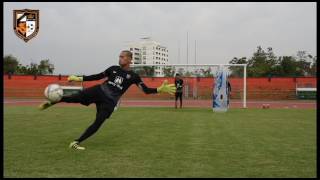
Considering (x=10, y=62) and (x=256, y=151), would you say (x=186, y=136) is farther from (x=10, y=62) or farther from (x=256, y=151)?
(x=10, y=62)

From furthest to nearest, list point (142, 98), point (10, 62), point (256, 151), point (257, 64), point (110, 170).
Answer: point (10, 62)
point (257, 64)
point (142, 98)
point (256, 151)
point (110, 170)

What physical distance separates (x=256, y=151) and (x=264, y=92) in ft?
113

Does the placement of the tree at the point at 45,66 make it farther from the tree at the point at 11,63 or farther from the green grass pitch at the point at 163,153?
the green grass pitch at the point at 163,153

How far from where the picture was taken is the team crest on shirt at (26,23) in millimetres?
21938

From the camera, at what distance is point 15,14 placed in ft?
70.7

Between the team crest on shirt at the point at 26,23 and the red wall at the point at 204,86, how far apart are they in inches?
609

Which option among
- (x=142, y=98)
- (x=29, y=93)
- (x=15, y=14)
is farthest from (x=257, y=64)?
(x=15, y=14)

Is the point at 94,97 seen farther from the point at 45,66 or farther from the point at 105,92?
the point at 45,66

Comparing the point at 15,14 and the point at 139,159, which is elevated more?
the point at 15,14

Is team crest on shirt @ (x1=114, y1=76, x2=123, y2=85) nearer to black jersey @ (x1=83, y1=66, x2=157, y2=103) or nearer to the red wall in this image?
black jersey @ (x1=83, y1=66, x2=157, y2=103)

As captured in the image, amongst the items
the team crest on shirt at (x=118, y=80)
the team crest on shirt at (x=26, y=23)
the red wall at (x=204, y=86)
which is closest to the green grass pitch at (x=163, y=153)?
the team crest on shirt at (x=118, y=80)

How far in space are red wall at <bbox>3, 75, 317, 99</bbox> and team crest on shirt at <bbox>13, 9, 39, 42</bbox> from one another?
15.5 meters

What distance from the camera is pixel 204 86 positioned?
41344 millimetres

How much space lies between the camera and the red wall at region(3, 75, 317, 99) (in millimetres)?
39156
